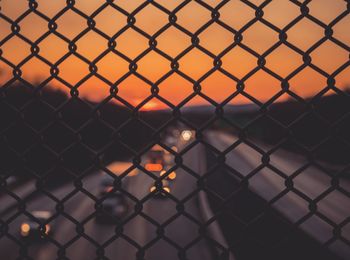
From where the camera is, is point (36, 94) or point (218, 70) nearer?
point (218, 70)

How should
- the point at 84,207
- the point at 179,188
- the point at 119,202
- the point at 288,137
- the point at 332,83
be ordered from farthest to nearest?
1. the point at 179,188
2. the point at 84,207
3. the point at 119,202
4. the point at 288,137
5. the point at 332,83

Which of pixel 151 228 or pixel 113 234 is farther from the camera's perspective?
pixel 151 228

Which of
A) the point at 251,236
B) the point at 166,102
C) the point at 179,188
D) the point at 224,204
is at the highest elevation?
the point at 179,188

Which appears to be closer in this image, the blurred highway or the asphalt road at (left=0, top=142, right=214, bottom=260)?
the blurred highway

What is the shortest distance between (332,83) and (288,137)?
315mm

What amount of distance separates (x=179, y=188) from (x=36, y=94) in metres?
37.8

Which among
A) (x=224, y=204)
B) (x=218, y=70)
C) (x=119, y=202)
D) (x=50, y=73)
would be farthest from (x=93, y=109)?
(x=119, y=202)

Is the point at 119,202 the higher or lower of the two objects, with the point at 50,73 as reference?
higher

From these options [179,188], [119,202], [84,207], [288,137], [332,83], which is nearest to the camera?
[332,83]

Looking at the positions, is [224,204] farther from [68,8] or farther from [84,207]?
[84,207]

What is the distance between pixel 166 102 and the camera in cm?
202

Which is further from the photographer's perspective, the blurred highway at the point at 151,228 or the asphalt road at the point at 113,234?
the asphalt road at the point at 113,234

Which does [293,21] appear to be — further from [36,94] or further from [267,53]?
[36,94]

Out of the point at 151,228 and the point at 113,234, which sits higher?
the point at 151,228
